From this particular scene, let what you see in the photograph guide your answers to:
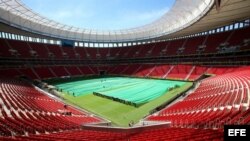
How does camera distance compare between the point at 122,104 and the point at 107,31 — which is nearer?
the point at 122,104

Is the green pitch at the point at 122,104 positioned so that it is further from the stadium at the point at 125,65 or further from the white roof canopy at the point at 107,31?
the white roof canopy at the point at 107,31

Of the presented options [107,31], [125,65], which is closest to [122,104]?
[125,65]

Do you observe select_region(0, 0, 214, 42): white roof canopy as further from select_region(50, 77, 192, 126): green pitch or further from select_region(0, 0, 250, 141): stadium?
select_region(50, 77, 192, 126): green pitch

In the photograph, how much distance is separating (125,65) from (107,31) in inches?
482

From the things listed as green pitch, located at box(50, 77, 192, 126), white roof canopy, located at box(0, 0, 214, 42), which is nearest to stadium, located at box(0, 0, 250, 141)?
green pitch, located at box(50, 77, 192, 126)

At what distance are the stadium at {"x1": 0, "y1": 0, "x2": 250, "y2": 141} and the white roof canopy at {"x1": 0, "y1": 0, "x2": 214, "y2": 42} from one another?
0.78 ft

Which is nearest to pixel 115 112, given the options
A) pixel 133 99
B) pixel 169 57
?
pixel 133 99

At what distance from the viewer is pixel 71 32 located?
72500 mm

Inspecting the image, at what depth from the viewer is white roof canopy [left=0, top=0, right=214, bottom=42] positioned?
147ft

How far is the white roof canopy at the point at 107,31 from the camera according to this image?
44.8 metres

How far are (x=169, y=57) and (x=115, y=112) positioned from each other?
1456 inches

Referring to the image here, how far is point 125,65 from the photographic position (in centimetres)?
7369

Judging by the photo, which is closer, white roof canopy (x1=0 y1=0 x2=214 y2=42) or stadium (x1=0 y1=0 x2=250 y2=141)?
stadium (x1=0 y1=0 x2=250 y2=141)

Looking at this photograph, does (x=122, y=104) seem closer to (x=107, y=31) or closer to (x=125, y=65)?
(x=125, y=65)
